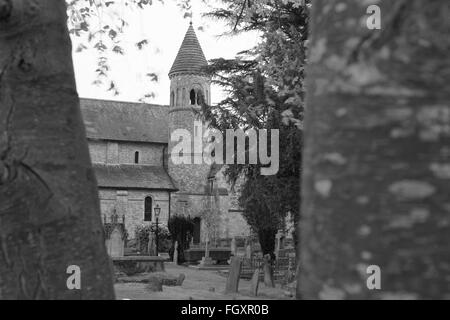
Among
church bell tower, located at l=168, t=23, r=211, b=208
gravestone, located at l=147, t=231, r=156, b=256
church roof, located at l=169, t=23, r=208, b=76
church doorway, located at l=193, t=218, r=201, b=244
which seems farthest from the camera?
church roof, located at l=169, t=23, r=208, b=76

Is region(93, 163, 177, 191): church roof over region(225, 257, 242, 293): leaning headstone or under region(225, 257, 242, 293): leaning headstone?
over

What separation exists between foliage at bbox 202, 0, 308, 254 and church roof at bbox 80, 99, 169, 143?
91.5 feet

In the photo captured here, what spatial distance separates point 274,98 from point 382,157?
1337 cm

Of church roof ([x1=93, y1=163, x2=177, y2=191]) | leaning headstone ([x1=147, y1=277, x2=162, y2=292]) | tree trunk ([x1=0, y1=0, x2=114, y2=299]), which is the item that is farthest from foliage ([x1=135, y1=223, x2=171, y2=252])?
tree trunk ([x1=0, y1=0, x2=114, y2=299])

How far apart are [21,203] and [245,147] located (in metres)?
13.9

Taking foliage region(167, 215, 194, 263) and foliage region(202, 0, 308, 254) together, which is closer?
foliage region(202, 0, 308, 254)

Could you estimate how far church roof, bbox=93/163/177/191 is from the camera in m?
43.1

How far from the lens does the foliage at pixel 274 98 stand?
38.7 feet

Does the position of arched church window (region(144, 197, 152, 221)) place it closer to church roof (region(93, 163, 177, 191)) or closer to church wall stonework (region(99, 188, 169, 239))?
church wall stonework (region(99, 188, 169, 239))

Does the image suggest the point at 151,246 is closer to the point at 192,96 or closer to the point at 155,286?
the point at 192,96

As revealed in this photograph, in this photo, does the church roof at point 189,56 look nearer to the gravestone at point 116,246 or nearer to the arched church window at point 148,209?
the arched church window at point 148,209

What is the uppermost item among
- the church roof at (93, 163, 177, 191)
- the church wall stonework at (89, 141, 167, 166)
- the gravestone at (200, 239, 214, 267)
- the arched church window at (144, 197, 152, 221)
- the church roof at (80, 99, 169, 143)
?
the church roof at (80, 99, 169, 143)

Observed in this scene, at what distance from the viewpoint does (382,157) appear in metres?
1.65

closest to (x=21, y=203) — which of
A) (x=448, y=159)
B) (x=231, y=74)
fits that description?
(x=448, y=159)
